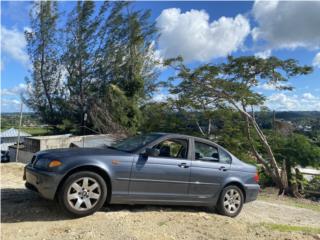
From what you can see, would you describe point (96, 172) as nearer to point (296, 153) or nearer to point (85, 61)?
point (296, 153)

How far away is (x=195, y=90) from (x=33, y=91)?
63.0 ft

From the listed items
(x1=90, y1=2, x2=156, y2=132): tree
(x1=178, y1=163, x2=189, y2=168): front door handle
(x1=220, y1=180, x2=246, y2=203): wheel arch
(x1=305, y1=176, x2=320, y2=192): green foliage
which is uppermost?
(x1=90, y1=2, x2=156, y2=132): tree

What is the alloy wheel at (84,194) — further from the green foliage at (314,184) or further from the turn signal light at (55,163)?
the green foliage at (314,184)

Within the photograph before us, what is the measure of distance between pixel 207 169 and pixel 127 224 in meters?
2.10

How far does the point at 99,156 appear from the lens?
5.73m

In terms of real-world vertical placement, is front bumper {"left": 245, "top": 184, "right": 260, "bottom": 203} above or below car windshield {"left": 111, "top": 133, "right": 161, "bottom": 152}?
below

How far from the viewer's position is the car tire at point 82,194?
17.5 ft

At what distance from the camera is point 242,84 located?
1325 centimetres

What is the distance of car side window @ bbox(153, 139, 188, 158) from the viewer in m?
6.52

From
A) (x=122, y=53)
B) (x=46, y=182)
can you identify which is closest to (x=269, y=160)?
(x=46, y=182)

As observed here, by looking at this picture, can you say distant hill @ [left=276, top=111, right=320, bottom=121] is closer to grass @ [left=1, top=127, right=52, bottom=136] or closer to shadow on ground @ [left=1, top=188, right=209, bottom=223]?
shadow on ground @ [left=1, top=188, right=209, bottom=223]

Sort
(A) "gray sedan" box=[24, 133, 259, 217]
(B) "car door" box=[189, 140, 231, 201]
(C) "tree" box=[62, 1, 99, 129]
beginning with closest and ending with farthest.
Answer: (A) "gray sedan" box=[24, 133, 259, 217]
(B) "car door" box=[189, 140, 231, 201]
(C) "tree" box=[62, 1, 99, 129]

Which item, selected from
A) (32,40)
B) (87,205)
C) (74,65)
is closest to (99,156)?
(87,205)

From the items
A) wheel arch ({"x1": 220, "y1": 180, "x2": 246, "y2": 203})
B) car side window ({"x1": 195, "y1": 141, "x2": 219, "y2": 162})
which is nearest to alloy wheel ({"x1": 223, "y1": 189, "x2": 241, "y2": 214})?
wheel arch ({"x1": 220, "y1": 180, "x2": 246, "y2": 203})
